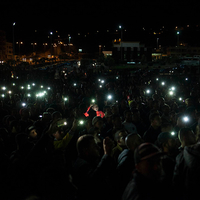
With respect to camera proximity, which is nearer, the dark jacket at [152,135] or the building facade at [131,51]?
the dark jacket at [152,135]

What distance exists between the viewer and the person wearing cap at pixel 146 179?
7.65 feet

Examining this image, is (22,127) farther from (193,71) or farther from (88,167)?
(193,71)

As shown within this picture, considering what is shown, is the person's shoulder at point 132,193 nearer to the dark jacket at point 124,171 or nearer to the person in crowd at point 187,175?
the person in crowd at point 187,175

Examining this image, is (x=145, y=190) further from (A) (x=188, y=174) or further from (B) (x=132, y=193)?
(A) (x=188, y=174)

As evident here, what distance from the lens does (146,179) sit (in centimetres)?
250

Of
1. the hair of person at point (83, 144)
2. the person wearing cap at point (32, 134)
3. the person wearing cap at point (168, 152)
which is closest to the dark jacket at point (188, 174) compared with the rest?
the person wearing cap at point (168, 152)

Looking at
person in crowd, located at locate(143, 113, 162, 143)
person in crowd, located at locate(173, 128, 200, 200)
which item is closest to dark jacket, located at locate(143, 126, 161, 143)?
person in crowd, located at locate(143, 113, 162, 143)

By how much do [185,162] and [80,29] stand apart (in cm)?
11881

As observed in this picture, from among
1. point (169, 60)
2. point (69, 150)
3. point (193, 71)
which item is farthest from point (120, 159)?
point (169, 60)

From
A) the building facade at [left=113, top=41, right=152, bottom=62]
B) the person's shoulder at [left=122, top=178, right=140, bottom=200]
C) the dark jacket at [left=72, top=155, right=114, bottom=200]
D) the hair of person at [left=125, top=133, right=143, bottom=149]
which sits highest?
the building facade at [left=113, top=41, right=152, bottom=62]

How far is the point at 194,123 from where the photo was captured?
6285mm

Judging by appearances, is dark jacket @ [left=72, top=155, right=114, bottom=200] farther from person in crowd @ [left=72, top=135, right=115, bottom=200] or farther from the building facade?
the building facade

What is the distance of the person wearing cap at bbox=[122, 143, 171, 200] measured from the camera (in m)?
2.33

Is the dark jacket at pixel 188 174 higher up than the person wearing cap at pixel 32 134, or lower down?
higher up
